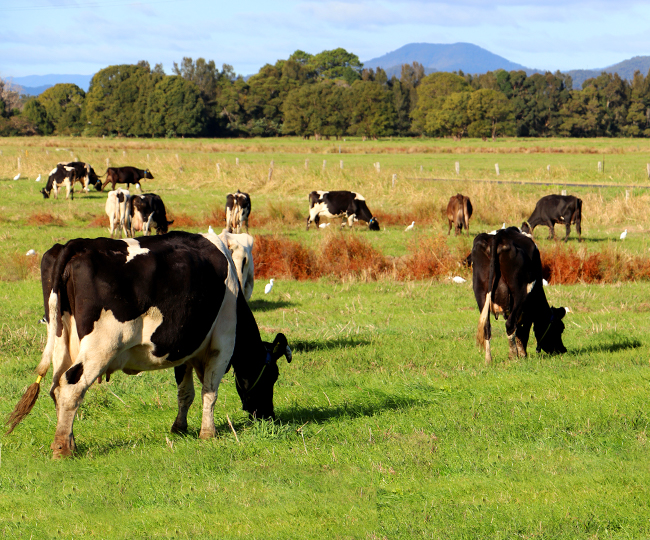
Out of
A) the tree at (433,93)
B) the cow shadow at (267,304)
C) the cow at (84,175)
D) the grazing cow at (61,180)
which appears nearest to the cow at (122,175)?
the cow at (84,175)

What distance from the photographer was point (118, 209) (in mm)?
23938

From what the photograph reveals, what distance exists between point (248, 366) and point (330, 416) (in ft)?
3.30

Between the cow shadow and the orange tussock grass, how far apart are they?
13683 mm

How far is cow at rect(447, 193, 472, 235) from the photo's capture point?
25.0 meters

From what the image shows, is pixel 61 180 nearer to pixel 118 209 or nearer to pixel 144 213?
pixel 118 209

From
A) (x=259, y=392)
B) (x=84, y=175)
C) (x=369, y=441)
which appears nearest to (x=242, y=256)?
(x=259, y=392)

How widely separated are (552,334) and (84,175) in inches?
1226

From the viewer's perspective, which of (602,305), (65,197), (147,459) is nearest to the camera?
(147,459)

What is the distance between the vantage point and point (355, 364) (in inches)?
385

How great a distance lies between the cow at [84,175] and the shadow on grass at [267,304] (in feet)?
75.5

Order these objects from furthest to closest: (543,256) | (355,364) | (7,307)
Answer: (543,256)
(7,307)
(355,364)

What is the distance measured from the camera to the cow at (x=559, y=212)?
24375 mm

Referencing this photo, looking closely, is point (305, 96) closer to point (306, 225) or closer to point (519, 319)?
point (306, 225)

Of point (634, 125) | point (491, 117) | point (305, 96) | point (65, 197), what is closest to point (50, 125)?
point (305, 96)
